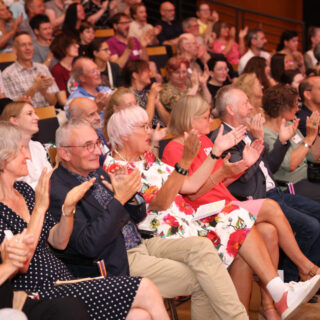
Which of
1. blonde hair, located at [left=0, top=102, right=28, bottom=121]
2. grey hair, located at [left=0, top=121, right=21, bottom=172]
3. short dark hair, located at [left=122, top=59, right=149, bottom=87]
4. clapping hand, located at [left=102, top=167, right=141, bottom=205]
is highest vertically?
grey hair, located at [left=0, top=121, right=21, bottom=172]

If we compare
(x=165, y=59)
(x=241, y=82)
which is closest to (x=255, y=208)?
(x=241, y=82)

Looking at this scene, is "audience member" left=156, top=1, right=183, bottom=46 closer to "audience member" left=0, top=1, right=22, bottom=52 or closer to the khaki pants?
"audience member" left=0, top=1, right=22, bottom=52

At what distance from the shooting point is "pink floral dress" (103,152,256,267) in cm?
288

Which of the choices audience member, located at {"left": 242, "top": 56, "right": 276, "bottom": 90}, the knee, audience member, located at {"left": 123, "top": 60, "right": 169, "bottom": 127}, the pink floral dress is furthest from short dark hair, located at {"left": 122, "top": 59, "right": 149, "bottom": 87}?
the knee

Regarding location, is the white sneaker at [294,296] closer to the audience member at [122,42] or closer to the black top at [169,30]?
the audience member at [122,42]

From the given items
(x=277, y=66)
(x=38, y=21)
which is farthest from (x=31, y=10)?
(x=277, y=66)

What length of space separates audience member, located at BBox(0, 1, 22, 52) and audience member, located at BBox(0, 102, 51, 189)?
259 cm

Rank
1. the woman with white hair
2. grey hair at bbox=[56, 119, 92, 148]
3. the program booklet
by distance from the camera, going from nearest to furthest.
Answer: grey hair at bbox=[56, 119, 92, 148] < the woman with white hair < the program booklet

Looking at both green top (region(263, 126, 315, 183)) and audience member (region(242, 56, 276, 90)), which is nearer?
green top (region(263, 126, 315, 183))

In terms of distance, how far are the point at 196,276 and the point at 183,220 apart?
389mm

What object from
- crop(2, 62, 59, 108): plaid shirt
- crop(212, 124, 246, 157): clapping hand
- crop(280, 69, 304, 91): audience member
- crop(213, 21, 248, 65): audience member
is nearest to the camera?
crop(212, 124, 246, 157): clapping hand

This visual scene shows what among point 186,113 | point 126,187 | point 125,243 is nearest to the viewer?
point 126,187

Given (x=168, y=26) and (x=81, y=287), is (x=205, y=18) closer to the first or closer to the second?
(x=168, y=26)

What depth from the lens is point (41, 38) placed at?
5.98 metres
